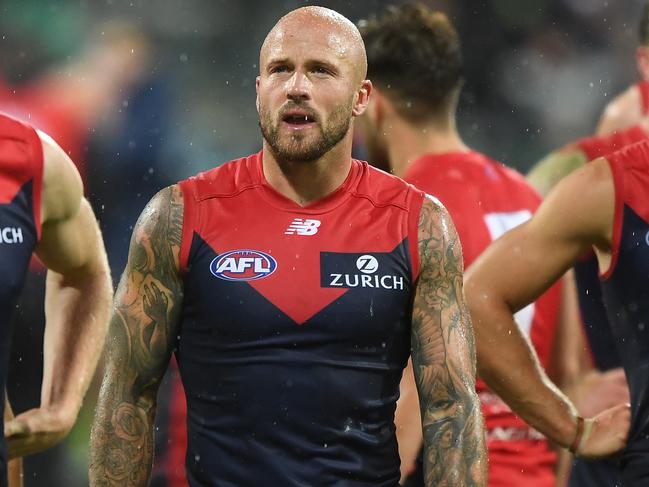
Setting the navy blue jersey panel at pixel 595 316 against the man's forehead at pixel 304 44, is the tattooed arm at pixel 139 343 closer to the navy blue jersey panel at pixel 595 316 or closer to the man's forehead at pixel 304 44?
the man's forehead at pixel 304 44

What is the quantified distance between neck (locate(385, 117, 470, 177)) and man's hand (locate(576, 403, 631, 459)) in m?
1.26

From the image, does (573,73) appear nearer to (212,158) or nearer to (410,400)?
(212,158)

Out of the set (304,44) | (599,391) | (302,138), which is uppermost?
(304,44)

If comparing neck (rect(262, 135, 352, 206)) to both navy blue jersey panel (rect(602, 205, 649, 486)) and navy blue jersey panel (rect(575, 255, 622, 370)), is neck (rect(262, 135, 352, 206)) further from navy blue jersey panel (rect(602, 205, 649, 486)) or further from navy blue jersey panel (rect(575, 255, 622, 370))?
navy blue jersey panel (rect(575, 255, 622, 370))

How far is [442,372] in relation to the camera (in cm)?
333

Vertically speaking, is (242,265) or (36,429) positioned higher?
(242,265)

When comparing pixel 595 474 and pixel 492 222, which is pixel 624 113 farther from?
pixel 595 474

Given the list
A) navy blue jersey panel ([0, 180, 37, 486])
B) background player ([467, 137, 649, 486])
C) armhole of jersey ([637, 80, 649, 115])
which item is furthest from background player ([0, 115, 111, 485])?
armhole of jersey ([637, 80, 649, 115])

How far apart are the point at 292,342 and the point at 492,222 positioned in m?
1.49

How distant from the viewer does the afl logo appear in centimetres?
328

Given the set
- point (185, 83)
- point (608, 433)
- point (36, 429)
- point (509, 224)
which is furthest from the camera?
point (185, 83)

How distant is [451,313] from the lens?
3.35 meters

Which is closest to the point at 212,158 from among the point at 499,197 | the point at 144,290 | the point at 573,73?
the point at 573,73

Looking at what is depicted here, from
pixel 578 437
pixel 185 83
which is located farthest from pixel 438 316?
pixel 185 83
